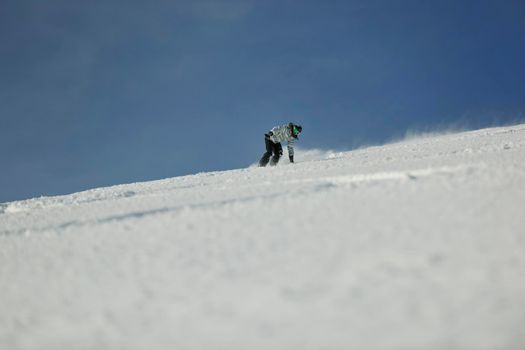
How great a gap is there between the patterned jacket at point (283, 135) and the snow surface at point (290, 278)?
9402 mm

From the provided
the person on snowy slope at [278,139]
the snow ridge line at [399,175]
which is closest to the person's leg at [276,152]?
the person on snowy slope at [278,139]

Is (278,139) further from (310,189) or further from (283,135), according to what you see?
(310,189)

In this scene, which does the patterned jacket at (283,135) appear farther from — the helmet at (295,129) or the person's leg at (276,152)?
the person's leg at (276,152)

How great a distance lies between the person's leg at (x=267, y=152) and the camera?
13.7m

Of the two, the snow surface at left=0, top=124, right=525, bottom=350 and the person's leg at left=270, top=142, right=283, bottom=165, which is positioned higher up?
the person's leg at left=270, top=142, right=283, bottom=165

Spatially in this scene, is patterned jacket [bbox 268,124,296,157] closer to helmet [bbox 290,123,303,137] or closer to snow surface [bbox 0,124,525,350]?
helmet [bbox 290,123,303,137]

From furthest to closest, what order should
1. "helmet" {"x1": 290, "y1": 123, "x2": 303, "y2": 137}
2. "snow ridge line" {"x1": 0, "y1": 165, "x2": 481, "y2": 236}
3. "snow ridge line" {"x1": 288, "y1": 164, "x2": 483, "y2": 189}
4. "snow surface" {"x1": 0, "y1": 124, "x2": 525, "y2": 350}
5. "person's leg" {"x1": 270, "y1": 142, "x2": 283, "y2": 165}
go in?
"person's leg" {"x1": 270, "y1": 142, "x2": 283, "y2": 165} → "helmet" {"x1": 290, "y1": 123, "x2": 303, "y2": 137} → "snow ridge line" {"x1": 288, "y1": 164, "x2": 483, "y2": 189} → "snow ridge line" {"x1": 0, "y1": 165, "x2": 481, "y2": 236} → "snow surface" {"x1": 0, "y1": 124, "x2": 525, "y2": 350}

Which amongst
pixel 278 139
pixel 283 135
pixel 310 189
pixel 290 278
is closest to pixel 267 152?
pixel 278 139

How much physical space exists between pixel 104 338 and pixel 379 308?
1.08m

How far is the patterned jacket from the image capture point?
1291 cm

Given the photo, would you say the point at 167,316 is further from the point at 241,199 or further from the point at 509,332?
the point at 241,199

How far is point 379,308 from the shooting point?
5.24 feet

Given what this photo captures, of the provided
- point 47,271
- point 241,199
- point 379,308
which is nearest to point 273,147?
point 241,199

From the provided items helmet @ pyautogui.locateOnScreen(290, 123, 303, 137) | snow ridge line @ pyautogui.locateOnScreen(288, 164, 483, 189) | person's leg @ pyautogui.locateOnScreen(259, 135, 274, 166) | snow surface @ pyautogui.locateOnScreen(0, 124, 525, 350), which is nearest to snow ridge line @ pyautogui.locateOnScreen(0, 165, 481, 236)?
snow ridge line @ pyautogui.locateOnScreen(288, 164, 483, 189)
